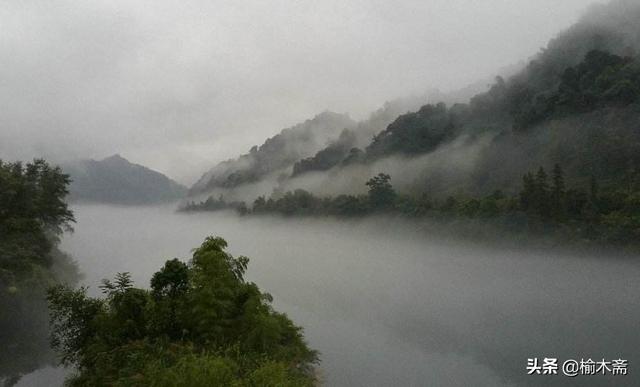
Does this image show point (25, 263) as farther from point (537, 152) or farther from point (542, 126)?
point (542, 126)

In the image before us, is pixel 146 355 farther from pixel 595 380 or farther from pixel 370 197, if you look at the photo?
pixel 370 197

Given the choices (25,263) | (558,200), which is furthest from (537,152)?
(25,263)

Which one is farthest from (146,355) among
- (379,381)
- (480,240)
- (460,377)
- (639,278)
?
(480,240)

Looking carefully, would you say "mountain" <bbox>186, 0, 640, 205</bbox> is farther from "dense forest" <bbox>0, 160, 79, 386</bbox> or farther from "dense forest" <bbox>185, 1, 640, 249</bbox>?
"dense forest" <bbox>0, 160, 79, 386</bbox>

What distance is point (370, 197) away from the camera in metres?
134

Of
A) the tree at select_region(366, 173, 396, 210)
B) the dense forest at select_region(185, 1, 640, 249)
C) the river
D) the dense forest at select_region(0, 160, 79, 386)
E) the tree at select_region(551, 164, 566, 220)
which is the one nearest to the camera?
the dense forest at select_region(0, 160, 79, 386)

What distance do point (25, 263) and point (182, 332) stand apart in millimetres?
26438

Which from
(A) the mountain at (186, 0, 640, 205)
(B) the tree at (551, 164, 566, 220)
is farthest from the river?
(A) the mountain at (186, 0, 640, 205)

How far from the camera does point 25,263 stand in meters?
45.1

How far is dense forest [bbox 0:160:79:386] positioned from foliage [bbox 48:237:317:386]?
1484 centimetres

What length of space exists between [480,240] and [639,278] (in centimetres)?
3094

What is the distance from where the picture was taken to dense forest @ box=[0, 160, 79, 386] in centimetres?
4097

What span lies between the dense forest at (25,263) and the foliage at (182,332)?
14.8 m

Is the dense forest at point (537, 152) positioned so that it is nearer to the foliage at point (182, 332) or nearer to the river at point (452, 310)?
the river at point (452, 310)
